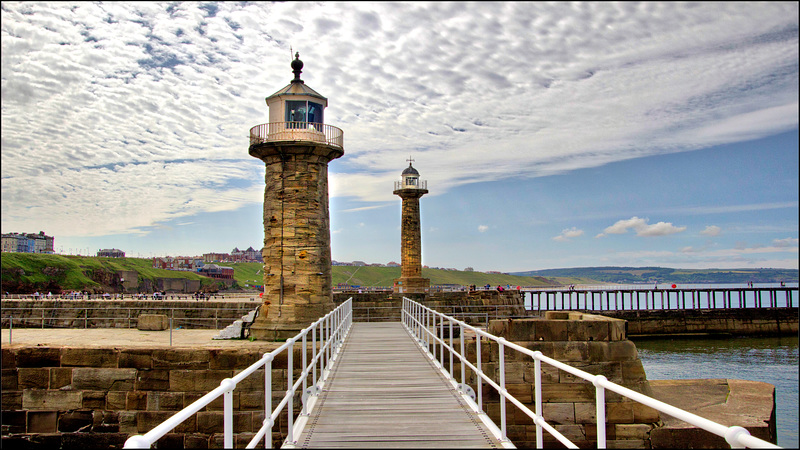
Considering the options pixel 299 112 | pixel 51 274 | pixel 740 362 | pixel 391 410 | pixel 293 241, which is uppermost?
pixel 299 112

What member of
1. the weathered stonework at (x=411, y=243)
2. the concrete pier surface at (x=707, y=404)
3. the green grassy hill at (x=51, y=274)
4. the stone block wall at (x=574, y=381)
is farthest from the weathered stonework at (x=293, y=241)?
the green grassy hill at (x=51, y=274)

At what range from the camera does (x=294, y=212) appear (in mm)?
15086

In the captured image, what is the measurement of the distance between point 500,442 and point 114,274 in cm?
7820

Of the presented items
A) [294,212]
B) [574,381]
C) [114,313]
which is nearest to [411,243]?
[294,212]

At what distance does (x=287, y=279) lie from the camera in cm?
1498

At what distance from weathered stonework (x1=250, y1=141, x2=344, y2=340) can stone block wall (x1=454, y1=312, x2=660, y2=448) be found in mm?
5648

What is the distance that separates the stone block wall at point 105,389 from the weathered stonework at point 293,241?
3007 millimetres

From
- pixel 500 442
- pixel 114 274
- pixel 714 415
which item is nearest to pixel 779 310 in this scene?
pixel 714 415

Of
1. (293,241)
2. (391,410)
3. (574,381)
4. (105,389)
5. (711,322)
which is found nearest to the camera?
(391,410)

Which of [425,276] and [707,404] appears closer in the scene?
[707,404]

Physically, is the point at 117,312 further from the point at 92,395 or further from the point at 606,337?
the point at 606,337

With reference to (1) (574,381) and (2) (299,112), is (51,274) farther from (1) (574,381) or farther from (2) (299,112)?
(1) (574,381)

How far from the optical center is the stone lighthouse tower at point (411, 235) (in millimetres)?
29984

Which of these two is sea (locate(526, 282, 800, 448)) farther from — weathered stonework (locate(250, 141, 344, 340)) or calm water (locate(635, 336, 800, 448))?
weathered stonework (locate(250, 141, 344, 340))
